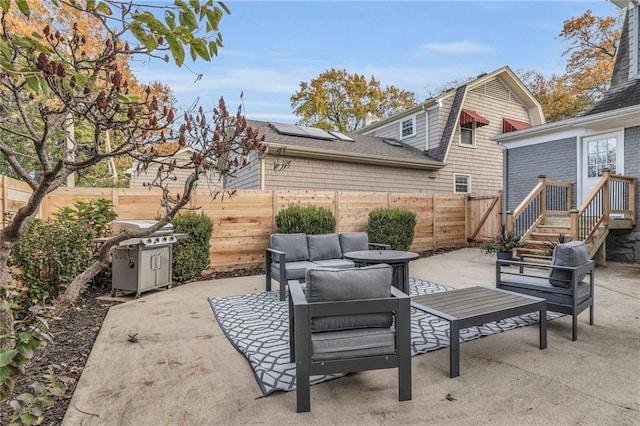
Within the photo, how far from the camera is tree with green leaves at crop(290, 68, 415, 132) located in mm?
19844

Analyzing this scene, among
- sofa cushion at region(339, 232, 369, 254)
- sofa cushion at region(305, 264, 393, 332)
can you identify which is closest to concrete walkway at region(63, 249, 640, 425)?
sofa cushion at region(305, 264, 393, 332)

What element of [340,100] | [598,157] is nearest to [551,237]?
[598,157]

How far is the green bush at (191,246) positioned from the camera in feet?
19.8

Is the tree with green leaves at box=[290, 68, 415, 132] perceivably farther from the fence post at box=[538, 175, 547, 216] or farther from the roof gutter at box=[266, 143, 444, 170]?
the fence post at box=[538, 175, 547, 216]

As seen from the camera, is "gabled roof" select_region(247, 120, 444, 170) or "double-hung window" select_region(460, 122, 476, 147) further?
"double-hung window" select_region(460, 122, 476, 147)

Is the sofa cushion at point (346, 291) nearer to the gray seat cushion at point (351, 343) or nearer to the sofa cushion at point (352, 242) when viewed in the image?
the gray seat cushion at point (351, 343)

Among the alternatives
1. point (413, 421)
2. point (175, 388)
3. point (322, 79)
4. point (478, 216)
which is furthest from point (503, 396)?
point (322, 79)

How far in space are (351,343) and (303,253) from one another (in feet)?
10.6

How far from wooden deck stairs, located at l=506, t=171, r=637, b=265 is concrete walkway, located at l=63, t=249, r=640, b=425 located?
3725 mm

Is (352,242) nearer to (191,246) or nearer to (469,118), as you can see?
(191,246)

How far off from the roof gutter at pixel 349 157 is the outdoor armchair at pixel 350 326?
639 cm

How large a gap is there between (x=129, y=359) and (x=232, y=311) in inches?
58.5

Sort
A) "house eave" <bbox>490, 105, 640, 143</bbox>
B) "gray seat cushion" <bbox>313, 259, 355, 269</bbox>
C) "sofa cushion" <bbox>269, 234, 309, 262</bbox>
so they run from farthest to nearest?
1. "house eave" <bbox>490, 105, 640, 143</bbox>
2. "sofa cushion" <bbox>269, 234, 309, 262</bbox>
3. "gray seat cushion" <bbox>313, 259, 355, 269</bbox>

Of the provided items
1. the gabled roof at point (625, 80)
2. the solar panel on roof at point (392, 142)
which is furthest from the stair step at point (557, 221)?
the solar panel on roof at point (392, 142)
